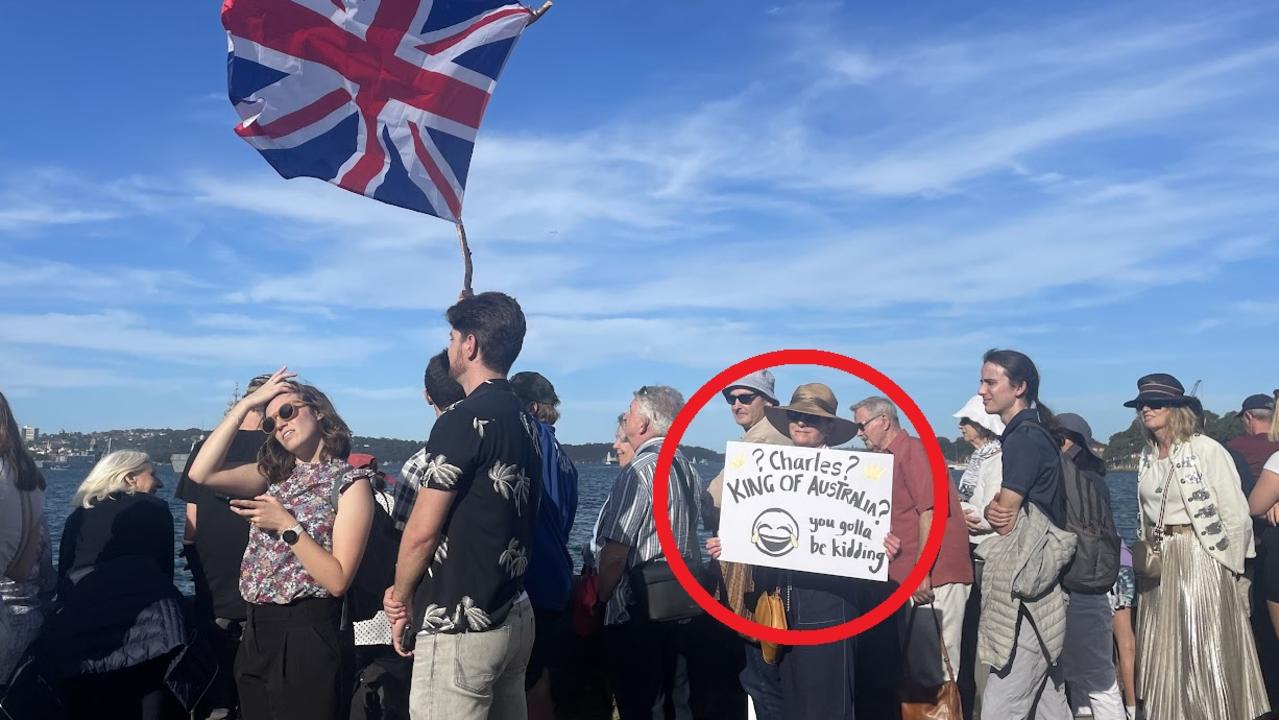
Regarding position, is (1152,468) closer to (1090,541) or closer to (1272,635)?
(1090,541)

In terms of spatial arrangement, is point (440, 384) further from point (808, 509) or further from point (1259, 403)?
point (1259, 403)

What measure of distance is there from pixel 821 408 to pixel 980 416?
1.91 m

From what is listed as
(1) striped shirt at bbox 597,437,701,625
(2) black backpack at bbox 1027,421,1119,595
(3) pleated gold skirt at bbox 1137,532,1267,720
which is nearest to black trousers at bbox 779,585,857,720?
(1) striped shirt at bbox 597,437,701,625

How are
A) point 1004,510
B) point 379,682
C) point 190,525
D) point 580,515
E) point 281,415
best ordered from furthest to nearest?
1. point 580,515
2. point 190,525
3. point 379,682
4. point 1004,510
5. point 281,415

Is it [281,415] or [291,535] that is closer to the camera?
[291,535]

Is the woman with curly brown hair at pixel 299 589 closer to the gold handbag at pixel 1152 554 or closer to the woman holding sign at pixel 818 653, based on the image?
the woman holding sign at pixel 818 653

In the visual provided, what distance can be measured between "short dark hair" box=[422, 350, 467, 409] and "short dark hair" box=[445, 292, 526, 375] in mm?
1310

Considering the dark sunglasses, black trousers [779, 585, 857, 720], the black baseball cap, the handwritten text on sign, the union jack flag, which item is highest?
the union jack flag

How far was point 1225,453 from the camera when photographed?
5.72m

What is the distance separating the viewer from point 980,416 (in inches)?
258

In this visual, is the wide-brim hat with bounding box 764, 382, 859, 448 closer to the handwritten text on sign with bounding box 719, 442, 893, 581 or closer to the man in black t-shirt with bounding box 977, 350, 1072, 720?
the handwritten text on sign with bounding box 719, 442, 893, 581

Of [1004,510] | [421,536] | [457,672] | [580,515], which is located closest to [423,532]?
[421,536]

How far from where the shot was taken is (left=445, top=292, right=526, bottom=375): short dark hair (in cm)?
394

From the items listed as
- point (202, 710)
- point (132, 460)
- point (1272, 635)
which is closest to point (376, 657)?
point (202, 710)
